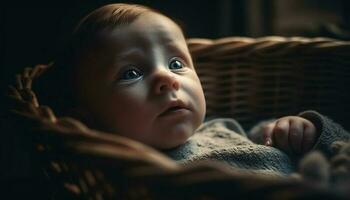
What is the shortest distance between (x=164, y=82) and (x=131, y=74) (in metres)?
0.07

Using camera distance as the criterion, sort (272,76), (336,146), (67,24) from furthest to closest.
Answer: (67,24) → (272,76) → (336,146)

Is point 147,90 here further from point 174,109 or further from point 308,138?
point 308,138

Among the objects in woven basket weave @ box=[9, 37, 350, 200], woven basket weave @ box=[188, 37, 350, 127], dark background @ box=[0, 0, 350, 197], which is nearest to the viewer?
woven basket weave @ box=[9, 37, 350, 200]

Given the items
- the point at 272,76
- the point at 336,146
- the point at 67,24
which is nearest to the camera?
the point at 336,146

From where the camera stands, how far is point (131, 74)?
0.80 metres

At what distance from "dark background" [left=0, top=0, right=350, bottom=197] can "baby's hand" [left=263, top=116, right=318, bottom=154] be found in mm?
436

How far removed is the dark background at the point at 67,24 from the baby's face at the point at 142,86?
149 millimetres

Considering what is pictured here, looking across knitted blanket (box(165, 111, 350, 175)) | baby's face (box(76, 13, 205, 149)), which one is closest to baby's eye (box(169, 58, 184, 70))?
baby's face (box(76, 13, 205, 149))

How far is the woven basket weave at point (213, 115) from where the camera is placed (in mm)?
407

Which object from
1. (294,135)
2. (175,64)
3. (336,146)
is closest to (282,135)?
(294,135)

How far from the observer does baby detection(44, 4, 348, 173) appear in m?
0.77

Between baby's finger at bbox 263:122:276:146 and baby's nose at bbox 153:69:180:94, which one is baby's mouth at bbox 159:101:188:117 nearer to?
baby's nose at bbox 153:69:180:94

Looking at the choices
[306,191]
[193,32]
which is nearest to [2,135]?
[193,32]

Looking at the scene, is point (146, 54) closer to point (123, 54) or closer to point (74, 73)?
point (123, 54)
